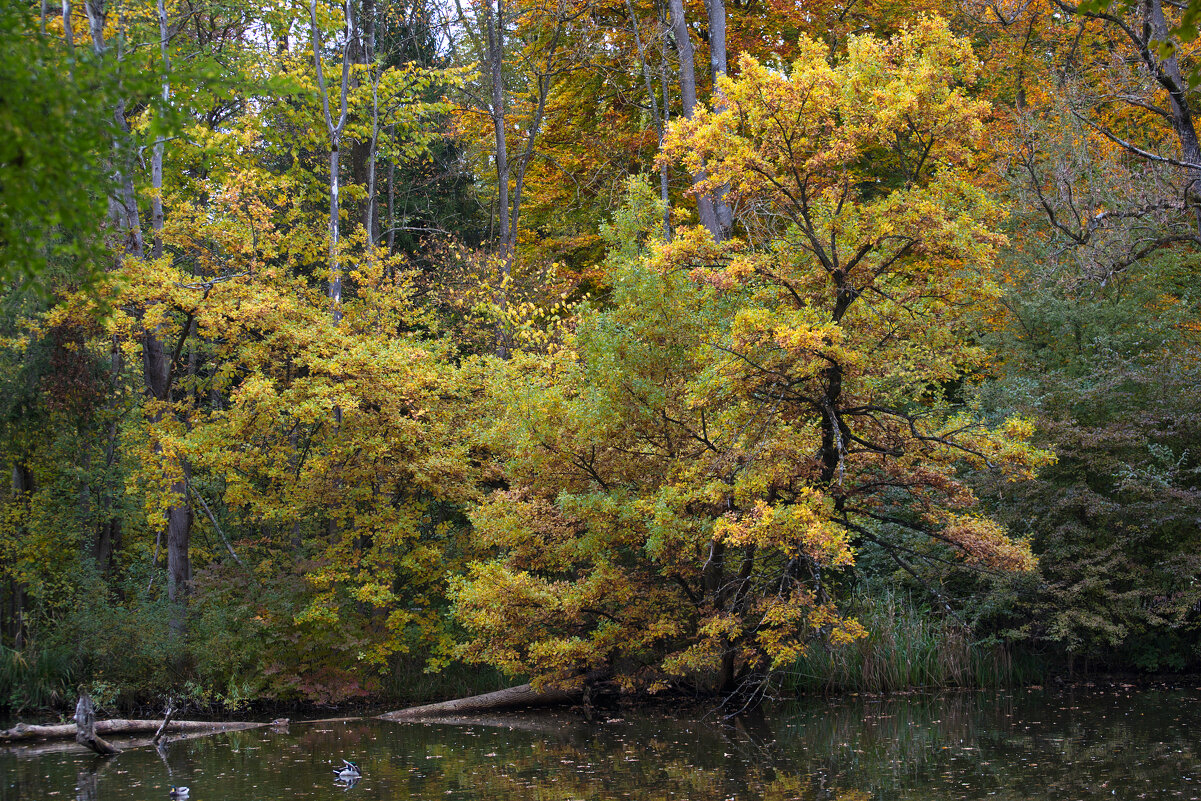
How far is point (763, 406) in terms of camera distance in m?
9.66

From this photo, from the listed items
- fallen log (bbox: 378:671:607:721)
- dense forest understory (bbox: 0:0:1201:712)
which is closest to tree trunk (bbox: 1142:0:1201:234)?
dense forest understory (bbox: 0:0:1201:712)

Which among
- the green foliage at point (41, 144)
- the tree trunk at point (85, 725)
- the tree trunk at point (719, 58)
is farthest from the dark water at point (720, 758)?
the tree trunk at point (719, 58)

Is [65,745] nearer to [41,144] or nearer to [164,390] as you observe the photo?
[164,390]

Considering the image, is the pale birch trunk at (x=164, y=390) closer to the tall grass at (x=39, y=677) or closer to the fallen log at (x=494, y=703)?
the tall grass at (x=39, y=677)

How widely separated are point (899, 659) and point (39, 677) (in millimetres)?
10963

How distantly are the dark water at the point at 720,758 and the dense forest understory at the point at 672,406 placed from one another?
2.91 feet

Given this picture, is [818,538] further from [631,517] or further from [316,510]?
[316,510]

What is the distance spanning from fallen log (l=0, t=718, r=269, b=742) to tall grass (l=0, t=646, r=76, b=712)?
120 centimetres

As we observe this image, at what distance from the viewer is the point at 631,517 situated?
10430 mm

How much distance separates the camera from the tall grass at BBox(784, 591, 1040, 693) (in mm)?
11703

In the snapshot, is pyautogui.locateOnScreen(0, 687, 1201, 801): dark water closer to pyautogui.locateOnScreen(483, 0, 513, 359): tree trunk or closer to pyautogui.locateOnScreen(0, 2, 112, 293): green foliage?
pyautogui.locateOnScreen(0, 2, 112, 293): green foliage

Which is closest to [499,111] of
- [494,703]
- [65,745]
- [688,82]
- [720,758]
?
[688,82]

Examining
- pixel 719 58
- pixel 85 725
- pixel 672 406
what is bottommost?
pixel 85 725

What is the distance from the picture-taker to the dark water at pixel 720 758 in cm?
675
